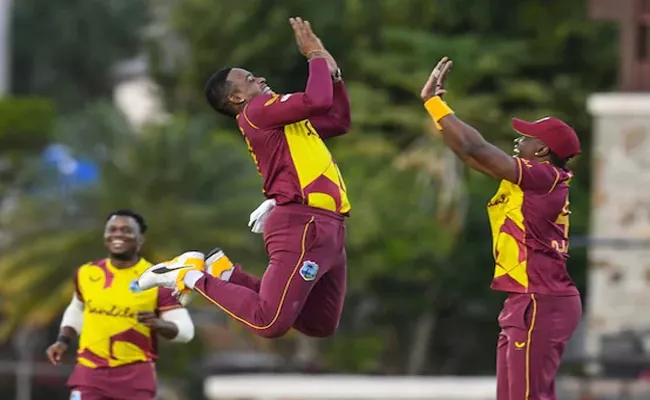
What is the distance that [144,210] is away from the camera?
21719 millimetres

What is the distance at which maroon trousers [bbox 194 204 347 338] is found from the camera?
31.3 ft

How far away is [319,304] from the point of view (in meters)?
9.93

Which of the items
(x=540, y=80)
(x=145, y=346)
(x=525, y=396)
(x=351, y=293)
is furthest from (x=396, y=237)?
(x=525, y=396)

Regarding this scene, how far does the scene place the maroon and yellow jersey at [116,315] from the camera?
422 inches

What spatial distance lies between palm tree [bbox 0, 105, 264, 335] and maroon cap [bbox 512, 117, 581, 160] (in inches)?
478

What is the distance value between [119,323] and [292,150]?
1807 mm

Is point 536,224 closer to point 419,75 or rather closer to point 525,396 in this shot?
point 525,396

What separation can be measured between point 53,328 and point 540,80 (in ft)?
22.7

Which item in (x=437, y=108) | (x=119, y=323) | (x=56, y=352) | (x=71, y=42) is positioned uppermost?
(x=71, y=42)

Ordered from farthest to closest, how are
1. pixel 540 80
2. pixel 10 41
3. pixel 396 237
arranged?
pixel 10 41 < pixel 540 80 < pixel 396 237

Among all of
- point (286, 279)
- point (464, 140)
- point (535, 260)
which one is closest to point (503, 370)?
point (535, 260)

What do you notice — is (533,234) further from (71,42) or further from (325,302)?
(71,42)

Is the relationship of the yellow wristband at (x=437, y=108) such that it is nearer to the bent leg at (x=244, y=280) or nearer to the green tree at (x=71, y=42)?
the bent leg at (x=244, y=280)

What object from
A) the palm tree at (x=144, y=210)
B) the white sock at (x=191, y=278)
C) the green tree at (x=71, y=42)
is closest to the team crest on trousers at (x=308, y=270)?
the white sock at (x=191, y=278)
